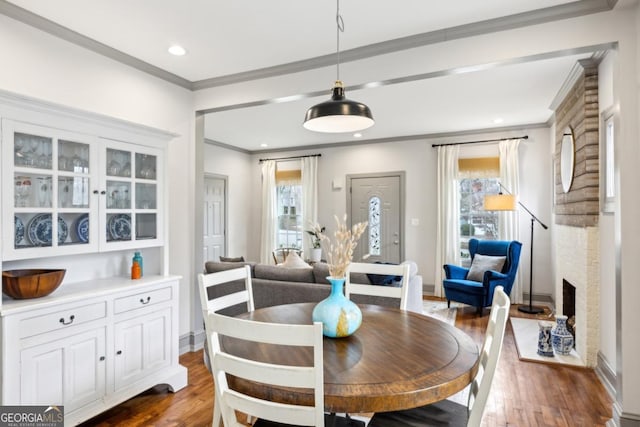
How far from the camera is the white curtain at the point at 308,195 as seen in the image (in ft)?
22.7

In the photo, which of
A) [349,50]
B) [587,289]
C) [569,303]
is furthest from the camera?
[569,303]

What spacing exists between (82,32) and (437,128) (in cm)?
467

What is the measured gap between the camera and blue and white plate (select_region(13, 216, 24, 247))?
6.64ft

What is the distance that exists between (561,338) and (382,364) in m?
3.03

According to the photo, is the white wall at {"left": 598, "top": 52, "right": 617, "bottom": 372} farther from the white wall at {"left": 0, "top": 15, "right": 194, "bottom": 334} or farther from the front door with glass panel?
the white wall at {"left": 0, "top": 15, "right": 194, "bottom": 334}

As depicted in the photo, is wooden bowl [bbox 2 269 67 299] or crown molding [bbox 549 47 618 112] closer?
wooden bowl [bbox 2 269 67 299]

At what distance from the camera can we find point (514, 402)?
8.55 ft

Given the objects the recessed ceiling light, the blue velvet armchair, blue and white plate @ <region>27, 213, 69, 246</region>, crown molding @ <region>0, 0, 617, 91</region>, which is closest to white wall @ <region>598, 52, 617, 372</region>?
crown molding @ <region>0, 0, 617, 91</region>

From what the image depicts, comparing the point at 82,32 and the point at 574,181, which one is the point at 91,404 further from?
the point at 574,181

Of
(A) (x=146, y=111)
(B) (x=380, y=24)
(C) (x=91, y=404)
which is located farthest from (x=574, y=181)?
(C) (x=91, y=404)

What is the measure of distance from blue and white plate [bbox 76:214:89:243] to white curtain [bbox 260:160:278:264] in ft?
16.1

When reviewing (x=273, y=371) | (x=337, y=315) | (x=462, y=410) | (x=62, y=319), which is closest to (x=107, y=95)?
(x=62, y=319)

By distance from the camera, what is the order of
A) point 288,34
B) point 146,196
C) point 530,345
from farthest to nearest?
point 530,345 → point 146,196 → point 288,34

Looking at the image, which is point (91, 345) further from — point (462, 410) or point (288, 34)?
point (288, 34)
